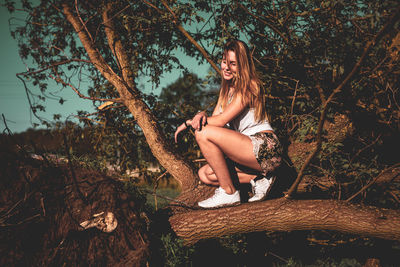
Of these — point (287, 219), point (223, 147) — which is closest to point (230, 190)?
point (223, 147)

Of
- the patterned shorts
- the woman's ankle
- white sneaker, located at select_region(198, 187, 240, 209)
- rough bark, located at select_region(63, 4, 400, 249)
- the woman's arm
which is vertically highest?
the woman's arm

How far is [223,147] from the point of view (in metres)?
2.32

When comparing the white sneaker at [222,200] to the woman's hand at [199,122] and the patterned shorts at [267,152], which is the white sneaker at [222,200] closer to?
the patterned shorts at [267,152]

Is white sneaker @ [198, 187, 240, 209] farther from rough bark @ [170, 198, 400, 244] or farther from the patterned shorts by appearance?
the patterned shorts

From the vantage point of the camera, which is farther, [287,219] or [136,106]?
[136,106]

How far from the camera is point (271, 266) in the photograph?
3729 mm

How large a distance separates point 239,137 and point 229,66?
0.90m

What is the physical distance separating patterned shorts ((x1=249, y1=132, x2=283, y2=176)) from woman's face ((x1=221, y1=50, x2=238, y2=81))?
82 centimetres

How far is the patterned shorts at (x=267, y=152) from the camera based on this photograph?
2.30 m

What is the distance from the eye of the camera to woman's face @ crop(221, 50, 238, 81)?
2645 mm

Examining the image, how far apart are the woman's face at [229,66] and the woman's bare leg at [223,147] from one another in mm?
759

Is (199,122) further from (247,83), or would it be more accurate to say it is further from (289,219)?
(289,219)

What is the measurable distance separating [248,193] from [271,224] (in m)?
0.53

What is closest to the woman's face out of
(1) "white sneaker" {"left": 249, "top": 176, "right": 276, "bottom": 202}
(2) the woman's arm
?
(2) the woman's arm
